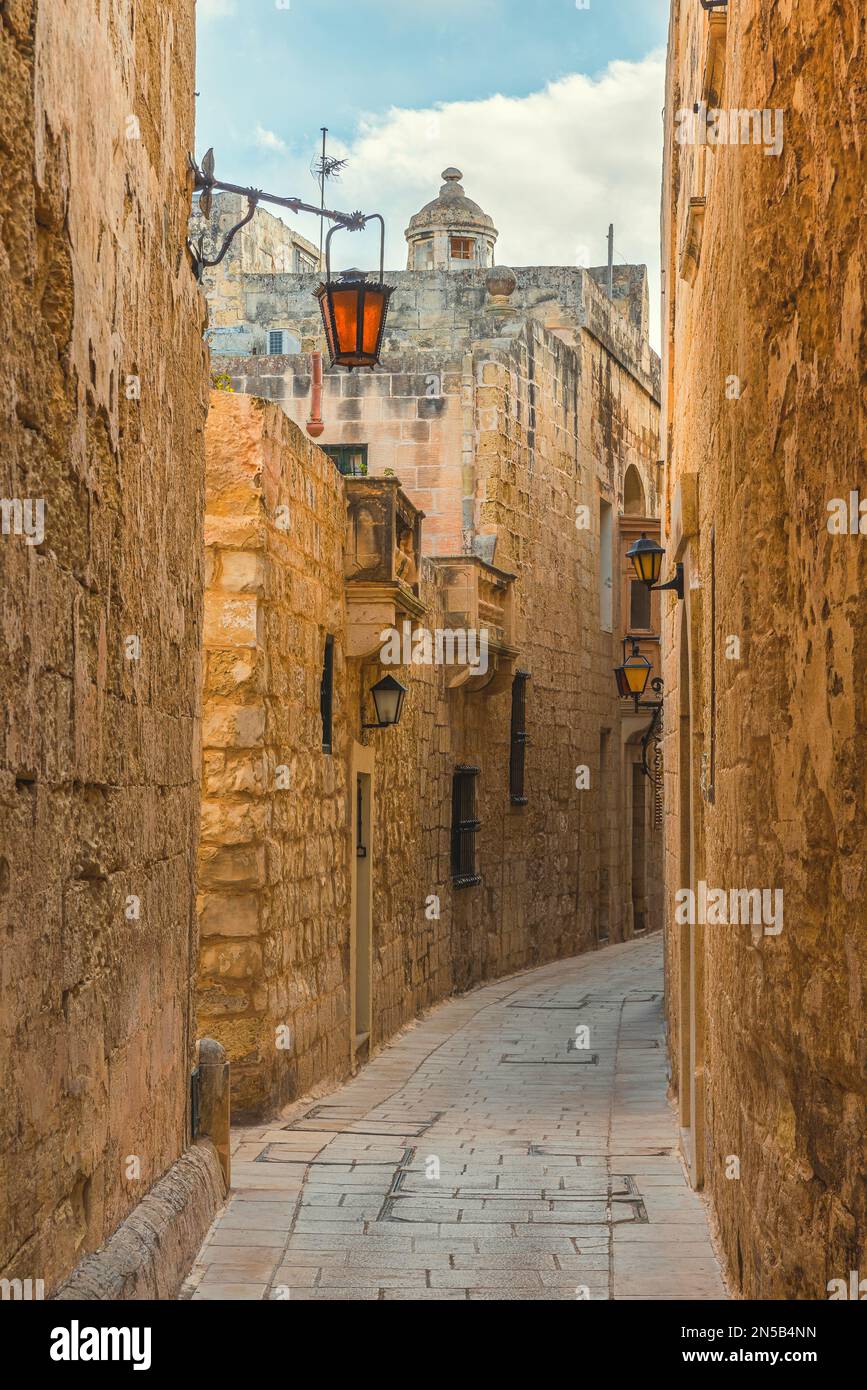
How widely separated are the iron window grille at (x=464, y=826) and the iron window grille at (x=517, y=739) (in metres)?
1.62

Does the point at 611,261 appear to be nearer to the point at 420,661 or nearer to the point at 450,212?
the point at 450,212

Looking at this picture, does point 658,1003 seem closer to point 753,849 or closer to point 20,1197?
point 753,849

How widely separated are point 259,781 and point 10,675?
4869 mm

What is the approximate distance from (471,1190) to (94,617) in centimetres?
357

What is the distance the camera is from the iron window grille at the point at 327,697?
384 inches

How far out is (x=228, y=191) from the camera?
8.17 meters

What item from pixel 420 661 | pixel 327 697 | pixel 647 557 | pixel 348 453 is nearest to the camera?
pixel 327 697

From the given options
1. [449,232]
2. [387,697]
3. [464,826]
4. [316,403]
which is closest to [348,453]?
[316,403]

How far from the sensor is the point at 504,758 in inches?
669

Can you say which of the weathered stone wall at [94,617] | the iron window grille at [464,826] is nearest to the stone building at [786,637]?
the weathered stone wall at [94,617]

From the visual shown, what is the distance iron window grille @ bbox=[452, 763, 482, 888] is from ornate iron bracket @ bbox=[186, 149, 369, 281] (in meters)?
6.80

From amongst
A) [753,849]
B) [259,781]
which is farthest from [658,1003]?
[753,849]

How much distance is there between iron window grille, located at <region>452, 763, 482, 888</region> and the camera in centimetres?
1520

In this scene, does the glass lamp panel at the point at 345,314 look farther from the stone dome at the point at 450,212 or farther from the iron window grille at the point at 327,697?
the stone dome at the point at 450,212
